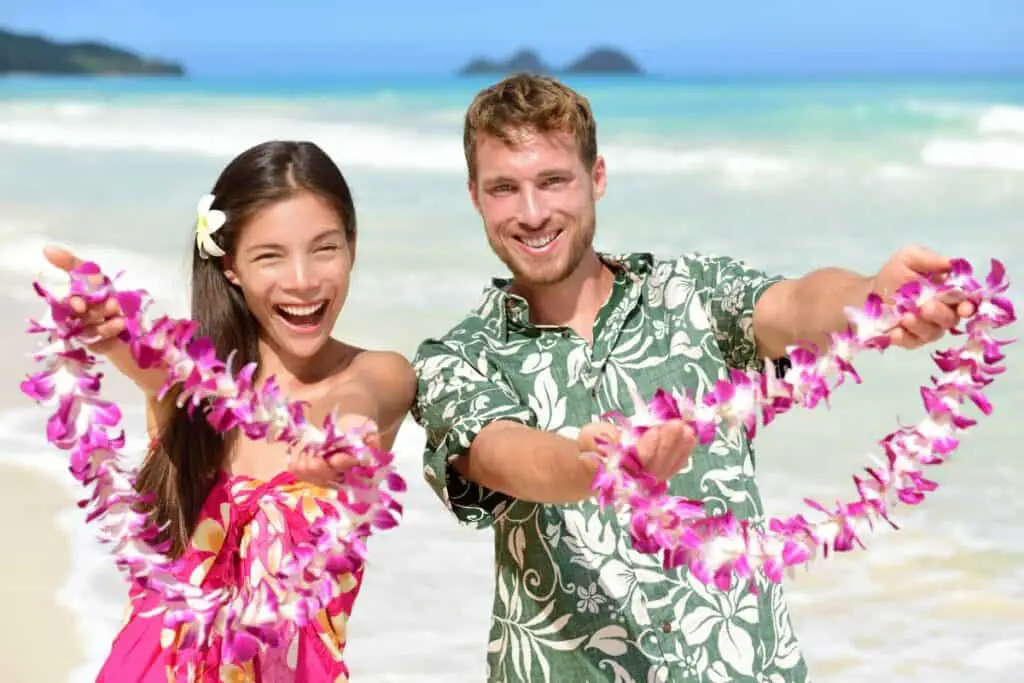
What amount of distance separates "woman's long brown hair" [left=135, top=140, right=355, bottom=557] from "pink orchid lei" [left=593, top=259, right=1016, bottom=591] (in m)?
1.04

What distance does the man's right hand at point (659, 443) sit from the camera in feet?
10.2

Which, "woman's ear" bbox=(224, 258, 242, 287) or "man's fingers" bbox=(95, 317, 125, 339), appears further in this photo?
"woman's ear" bbox=(224, 258, 242, 287)

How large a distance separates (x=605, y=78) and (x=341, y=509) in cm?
2860

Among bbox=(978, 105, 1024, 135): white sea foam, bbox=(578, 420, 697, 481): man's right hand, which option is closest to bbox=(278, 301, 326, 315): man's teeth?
bbox=(578, 420, 697, 481): man's right hand

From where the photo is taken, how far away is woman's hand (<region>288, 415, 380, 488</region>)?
314 cm

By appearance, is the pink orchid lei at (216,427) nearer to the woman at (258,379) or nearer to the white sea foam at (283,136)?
the woman at (258,379)

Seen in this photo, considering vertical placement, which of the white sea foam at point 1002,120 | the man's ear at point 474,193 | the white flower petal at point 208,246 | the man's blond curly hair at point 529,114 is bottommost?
the white flower petal at point 208,246

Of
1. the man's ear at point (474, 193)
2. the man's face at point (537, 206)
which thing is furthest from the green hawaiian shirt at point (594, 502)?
the man's ear at point (474, 193)

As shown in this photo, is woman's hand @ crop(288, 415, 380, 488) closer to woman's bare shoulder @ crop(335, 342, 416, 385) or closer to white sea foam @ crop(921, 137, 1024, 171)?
woman's bare shoulder @ crop(335, 342, 416, 385)

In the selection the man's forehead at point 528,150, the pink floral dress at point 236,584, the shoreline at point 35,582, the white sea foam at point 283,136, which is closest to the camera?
the pink floral dress at point 236,584

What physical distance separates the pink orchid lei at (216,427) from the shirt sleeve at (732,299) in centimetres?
107

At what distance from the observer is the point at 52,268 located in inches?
127

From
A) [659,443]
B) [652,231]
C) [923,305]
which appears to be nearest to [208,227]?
[659,443]

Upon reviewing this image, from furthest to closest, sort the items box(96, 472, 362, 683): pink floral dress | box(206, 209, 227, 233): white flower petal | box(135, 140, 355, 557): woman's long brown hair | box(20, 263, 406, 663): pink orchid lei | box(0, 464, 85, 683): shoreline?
box(0, 464, 85, 683): shoreline, box(206, 209, 227, 233): white flower petal, box(135, 140, 355, 557): woman's long brown hair, box(96, 472, 362, 683): pink floral dress, box(20, 263, 406, 663): pink orchid lei
